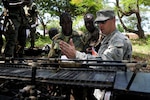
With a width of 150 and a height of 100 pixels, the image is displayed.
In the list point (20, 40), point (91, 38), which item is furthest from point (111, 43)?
point (20, 40)

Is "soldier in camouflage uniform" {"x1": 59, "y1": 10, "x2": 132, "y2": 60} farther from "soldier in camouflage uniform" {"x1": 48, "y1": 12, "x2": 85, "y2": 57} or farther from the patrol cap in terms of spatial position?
"soldier in camouflage uniform" {"x1": 48, "y1": 12, "x2": 85, "y2": 57}

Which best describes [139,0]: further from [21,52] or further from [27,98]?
[27,98]

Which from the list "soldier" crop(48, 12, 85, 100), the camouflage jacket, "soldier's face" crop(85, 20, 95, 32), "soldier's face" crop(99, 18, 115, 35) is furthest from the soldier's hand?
"soldier's face" crop(85, 20, 95, 32)

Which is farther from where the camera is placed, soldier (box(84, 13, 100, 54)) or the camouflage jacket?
soldier (box(84, 13, 100, 54))

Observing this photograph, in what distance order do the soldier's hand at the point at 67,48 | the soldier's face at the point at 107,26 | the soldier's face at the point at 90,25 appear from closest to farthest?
1. the soldier's hand at the point at 67,48
2. the soldier's face at the point at 107,26
3. the soldier's face at the point at 90,25

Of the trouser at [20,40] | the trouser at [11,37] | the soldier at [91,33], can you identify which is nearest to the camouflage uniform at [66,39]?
the soldier at [91,33]

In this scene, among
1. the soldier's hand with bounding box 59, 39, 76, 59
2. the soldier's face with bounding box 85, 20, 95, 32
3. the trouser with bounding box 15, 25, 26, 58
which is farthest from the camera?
the trouser with bounding box 15, 25, 26, 58

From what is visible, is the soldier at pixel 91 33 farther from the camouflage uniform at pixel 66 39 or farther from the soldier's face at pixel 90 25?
the camouflage uniform at pixel 66 39

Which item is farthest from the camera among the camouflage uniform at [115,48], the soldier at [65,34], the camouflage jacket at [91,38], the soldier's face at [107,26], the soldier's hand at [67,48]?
the camouflage jacket at [91,38]

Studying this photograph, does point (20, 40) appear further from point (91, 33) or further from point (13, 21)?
point (91, 33)

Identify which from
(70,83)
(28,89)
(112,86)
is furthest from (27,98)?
(112,86)

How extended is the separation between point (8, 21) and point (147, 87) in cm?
590

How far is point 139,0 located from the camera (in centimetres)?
1658

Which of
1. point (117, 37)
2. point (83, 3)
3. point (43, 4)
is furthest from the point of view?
point (43, 4)
